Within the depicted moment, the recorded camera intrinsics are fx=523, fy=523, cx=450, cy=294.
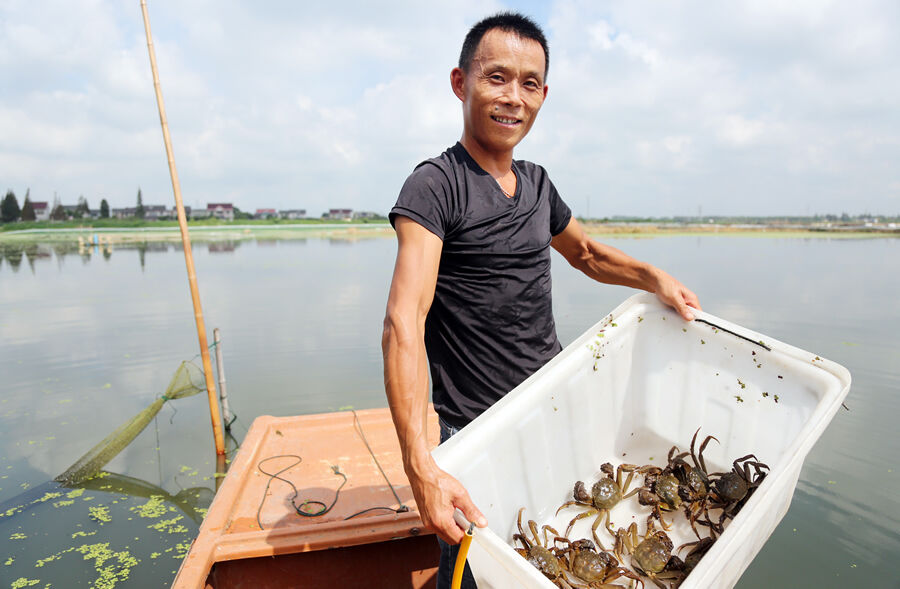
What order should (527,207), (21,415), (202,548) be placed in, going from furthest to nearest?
(21,415) < (202,548) < (527,207)

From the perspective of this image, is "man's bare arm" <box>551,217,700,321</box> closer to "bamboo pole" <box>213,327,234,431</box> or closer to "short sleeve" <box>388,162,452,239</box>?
"short sleeve" <box>388,162,452,239</box>

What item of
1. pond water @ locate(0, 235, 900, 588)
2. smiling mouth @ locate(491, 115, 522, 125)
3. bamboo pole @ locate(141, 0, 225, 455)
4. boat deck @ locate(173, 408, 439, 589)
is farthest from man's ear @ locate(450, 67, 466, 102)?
pond water @ locate(0, 235, 900, 588)

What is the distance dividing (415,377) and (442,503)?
0.93 feet

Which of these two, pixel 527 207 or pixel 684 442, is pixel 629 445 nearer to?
pixel 684 442

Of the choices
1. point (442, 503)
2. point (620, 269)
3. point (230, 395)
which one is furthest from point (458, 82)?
point (230, 395)

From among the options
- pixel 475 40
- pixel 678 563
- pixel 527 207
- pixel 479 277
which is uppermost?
pixel 475 40

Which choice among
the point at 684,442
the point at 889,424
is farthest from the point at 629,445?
the point at 889,424

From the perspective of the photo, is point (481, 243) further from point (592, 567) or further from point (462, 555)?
point (592, 567)

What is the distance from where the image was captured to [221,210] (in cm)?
7506

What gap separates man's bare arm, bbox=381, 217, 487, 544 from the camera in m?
1.11

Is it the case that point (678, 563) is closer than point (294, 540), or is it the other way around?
point (678, 563)

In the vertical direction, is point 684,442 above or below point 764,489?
below

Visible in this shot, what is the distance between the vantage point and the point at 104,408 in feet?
18.4

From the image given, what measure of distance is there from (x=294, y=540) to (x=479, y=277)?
1365mm
